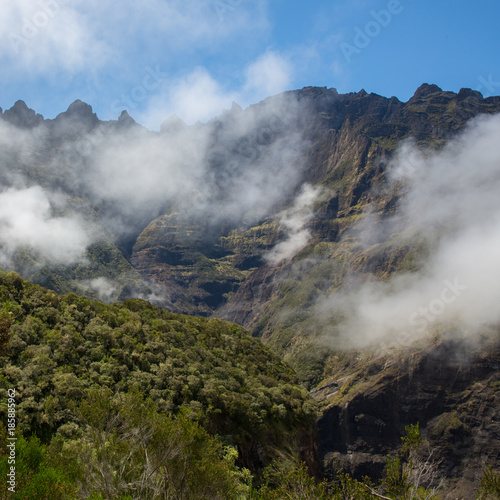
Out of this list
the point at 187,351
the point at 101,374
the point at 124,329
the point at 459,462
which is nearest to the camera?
the point at 101,374

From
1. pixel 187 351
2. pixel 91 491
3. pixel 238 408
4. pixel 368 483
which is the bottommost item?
pixel 91 491

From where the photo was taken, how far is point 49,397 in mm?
40781

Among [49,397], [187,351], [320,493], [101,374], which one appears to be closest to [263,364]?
[187,351]

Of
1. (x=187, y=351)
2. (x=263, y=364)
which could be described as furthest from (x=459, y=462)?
(x=187, y=351)

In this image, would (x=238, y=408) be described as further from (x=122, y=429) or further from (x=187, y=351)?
(x=122, y=429)

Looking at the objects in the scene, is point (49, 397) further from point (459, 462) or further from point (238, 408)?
point (459, 462)

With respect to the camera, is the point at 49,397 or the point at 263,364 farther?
the point at 263,364

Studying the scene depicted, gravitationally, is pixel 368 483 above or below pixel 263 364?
below

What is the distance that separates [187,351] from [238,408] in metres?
19.1

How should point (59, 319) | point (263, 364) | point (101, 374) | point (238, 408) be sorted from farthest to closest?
point (263, 364) → point (59, 319) → point (238, 408) → point (101, 374)

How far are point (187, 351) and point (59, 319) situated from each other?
2304cm

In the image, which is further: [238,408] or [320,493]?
[238,408]

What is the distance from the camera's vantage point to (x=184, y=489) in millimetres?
24828

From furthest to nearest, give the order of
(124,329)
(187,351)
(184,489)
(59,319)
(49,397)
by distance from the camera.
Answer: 1. (187,351)
2. (124,329)
3. (59,319)
4. (49,397)
5. (184,489)
